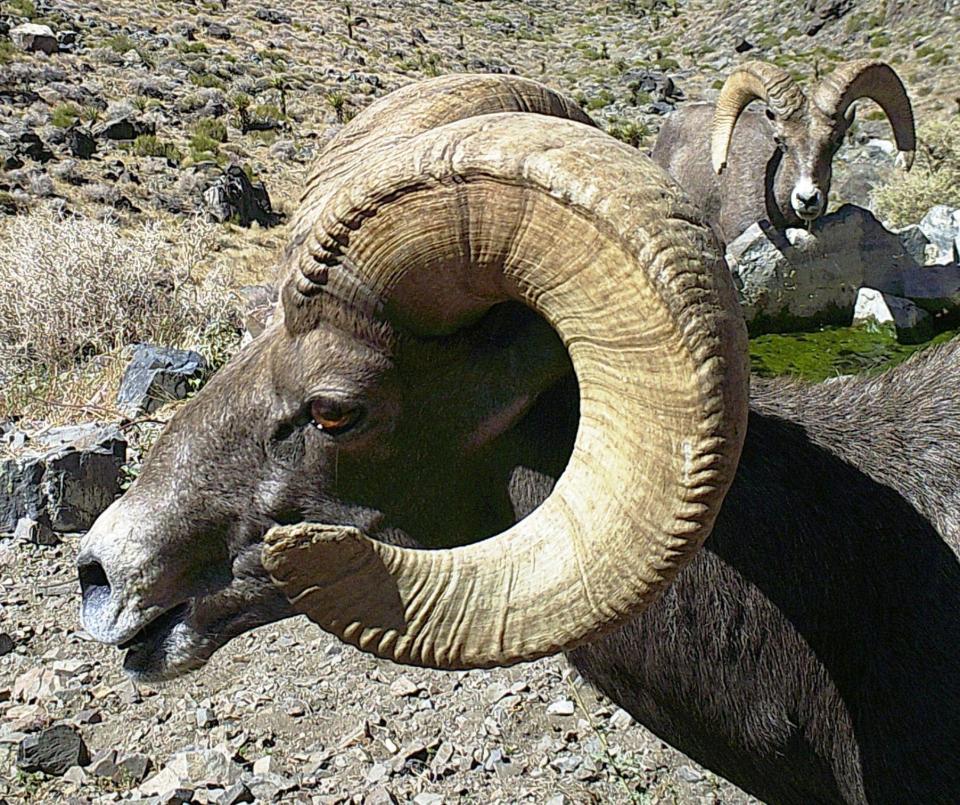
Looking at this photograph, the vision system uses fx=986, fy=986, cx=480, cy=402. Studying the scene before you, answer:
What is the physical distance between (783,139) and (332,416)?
10108mm

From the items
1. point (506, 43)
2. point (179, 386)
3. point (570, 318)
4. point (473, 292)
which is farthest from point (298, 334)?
point (506, 43)

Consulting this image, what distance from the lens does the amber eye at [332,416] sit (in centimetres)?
236

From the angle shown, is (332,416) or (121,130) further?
(121,130)

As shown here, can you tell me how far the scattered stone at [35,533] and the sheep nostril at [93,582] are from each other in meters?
4.16

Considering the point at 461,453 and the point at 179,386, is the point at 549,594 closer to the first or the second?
the point at 461,453

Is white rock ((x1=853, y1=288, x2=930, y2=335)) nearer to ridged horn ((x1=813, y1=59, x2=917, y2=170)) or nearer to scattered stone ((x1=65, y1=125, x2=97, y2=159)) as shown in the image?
ridged horn ((x1=813, y1=59, x2=917, y2=170))

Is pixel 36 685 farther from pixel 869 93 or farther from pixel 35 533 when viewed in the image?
pixel 869 93

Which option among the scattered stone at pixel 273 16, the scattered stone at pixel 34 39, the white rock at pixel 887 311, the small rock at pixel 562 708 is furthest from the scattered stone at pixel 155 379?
the scattered stone at pixel 273 16

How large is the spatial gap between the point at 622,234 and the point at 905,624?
4.47ft

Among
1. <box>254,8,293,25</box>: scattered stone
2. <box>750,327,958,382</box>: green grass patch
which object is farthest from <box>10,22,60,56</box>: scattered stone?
<box>750,327,958,382</box>: green grass patch

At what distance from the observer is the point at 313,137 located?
27.1 meters

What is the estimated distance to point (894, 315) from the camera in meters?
8.77

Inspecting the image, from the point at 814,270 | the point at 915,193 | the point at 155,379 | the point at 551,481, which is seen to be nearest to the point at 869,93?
the point at 915,193

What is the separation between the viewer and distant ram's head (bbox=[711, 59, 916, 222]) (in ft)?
35.2
